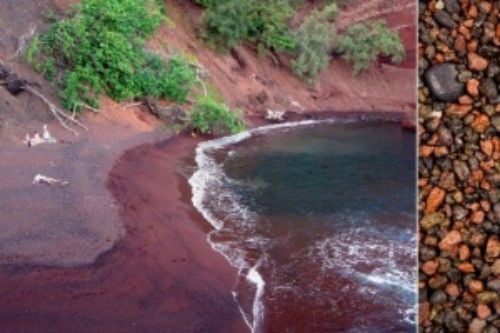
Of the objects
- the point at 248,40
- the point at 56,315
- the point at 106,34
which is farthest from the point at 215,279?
the point at 248,40

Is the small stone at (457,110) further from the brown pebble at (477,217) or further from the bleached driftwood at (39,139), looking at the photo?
the bleached driftwood at (39,139)

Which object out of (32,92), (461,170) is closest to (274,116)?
(32,92)

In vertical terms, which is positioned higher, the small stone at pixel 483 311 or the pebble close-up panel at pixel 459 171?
the pebble close-up panel at pixel 459 171

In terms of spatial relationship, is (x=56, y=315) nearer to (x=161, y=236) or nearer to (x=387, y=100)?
(x=161, y=236)

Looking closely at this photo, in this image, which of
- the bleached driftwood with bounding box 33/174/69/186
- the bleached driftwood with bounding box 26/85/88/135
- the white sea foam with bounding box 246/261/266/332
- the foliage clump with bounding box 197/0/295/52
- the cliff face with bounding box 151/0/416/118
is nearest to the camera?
the white sea foam with bounding box 246/261/266/332

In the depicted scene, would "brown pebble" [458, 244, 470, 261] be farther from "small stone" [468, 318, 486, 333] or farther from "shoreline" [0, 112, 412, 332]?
"shoreline" [0, 112, 412, 332]

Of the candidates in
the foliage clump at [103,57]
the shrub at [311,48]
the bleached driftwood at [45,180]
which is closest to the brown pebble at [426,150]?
the bleached driftwood at [45,180]

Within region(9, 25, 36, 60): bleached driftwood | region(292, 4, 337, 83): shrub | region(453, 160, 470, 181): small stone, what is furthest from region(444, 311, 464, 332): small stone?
region(292, 4, 337, 83): shrub
